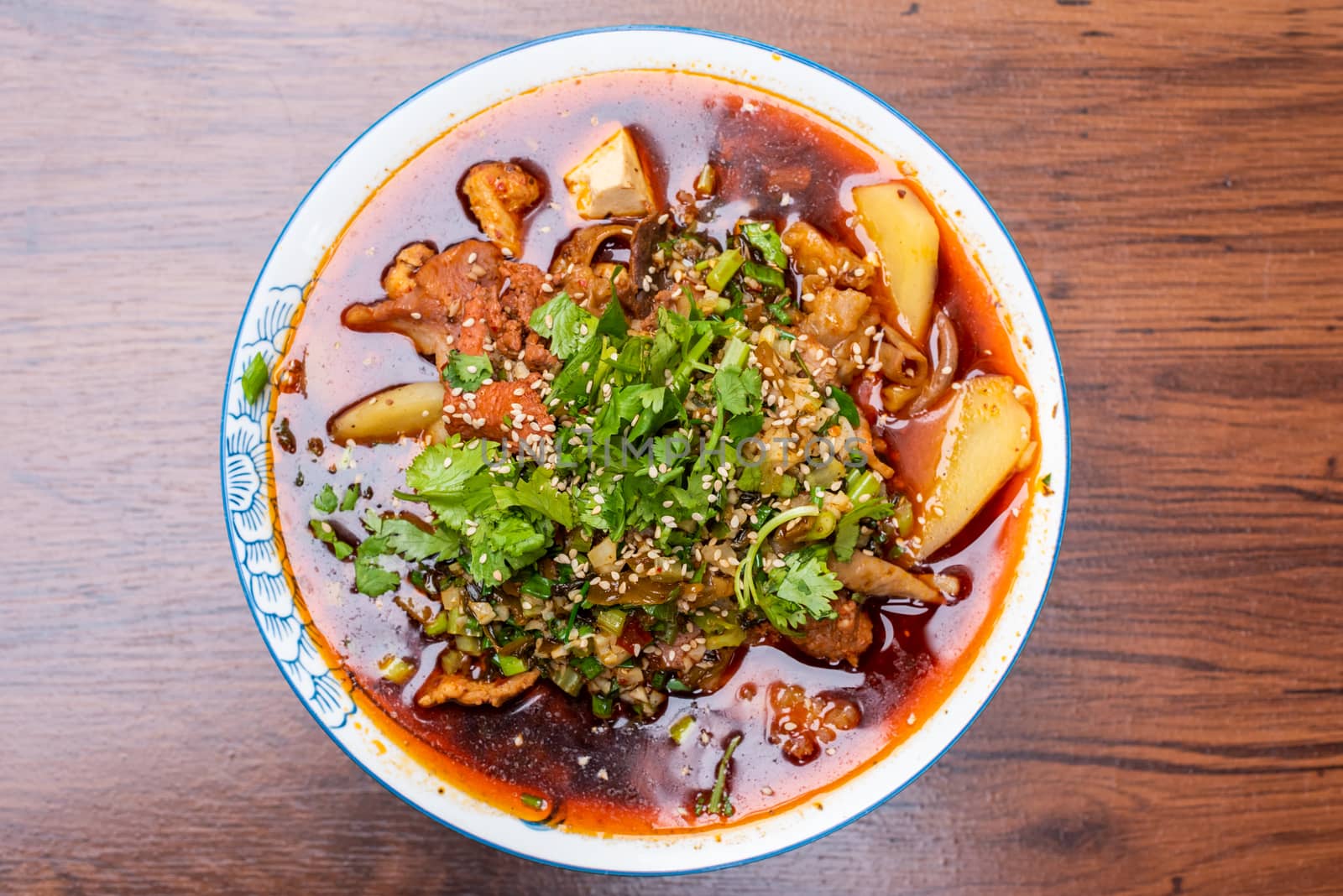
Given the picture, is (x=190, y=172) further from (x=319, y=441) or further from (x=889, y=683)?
(x=889, y=683)

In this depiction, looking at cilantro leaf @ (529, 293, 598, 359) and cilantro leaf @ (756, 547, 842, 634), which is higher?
cilantro leaf @ (529, 293, 598, 359)

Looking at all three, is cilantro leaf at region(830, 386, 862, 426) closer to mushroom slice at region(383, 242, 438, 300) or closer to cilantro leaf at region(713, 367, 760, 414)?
cilantro leaf at region(713, 367, 760, 414)

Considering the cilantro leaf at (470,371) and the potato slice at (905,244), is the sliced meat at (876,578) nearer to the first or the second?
the potato slice at (905,244)

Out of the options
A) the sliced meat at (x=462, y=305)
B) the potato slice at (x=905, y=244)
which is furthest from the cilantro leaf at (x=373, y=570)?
the potato slice at (x=905, y=244)

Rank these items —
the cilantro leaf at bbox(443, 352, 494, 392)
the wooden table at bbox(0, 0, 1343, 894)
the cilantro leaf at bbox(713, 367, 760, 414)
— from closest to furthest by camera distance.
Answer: the cilantro leaf at bbox(713, 367, 760, 414) → the cilantro leaf at bbox(443, 352, 494, 392) → the wooden table at bbox(0, 0, 1343, 894)

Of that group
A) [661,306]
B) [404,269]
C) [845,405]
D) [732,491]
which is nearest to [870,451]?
[845,405]

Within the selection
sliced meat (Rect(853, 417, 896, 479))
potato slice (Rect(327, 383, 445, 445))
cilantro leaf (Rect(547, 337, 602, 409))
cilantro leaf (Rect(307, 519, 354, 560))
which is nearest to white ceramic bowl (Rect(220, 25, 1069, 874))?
cilantro leaf (Rect(307, 519, 354, 560))

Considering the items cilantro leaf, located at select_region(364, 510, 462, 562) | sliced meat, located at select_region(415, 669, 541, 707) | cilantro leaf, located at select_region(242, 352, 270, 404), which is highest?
cilantro leaf, located at select_region(242, 352, 270, 404)
